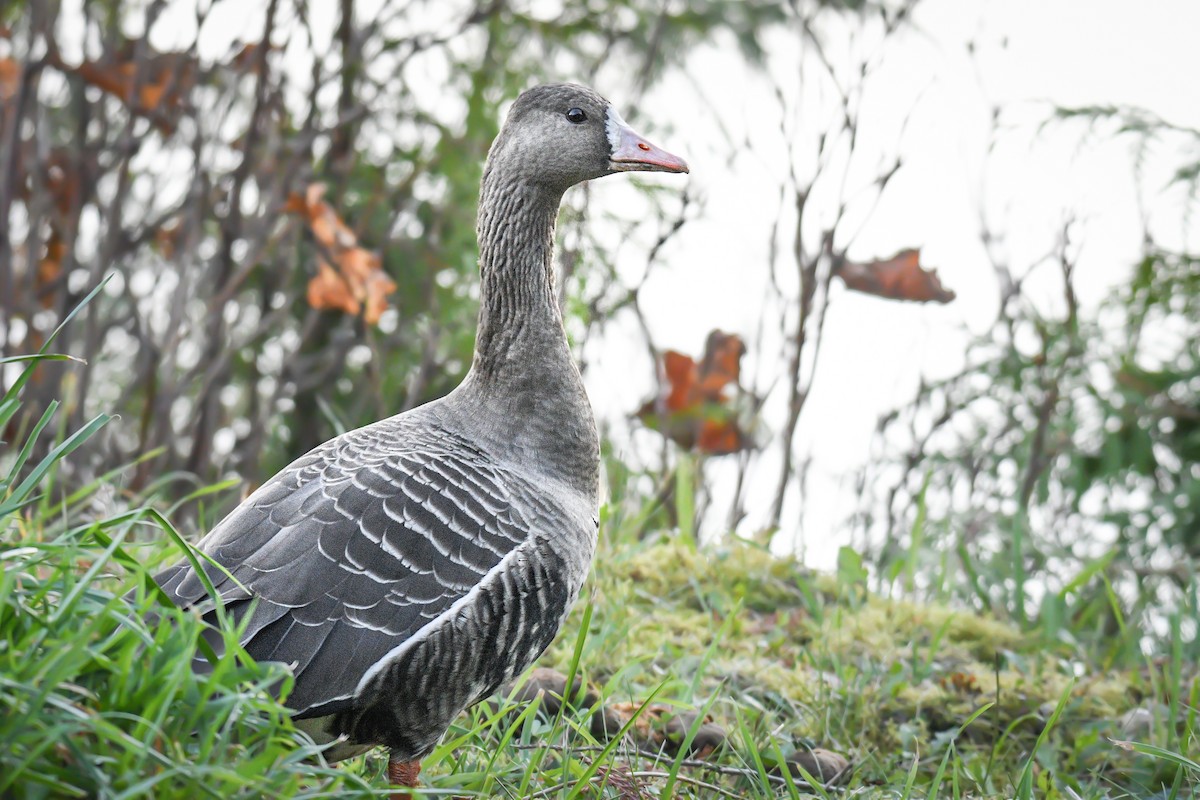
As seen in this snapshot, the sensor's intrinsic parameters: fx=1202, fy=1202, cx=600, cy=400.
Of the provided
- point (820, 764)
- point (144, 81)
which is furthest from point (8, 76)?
point (820, 764)

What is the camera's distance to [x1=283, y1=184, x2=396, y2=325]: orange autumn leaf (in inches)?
193

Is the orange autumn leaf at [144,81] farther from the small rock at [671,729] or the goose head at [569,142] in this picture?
the small rock at [671,729]

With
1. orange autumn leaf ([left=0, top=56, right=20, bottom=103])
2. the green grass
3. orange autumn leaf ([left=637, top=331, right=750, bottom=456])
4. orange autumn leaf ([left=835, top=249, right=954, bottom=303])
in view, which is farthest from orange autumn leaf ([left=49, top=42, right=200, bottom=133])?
orange autumn leaf ([left=835, top=249, right=954, bottom=303])

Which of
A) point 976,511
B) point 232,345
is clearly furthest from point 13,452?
point 976,511

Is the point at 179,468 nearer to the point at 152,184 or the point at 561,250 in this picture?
the point at 152,184

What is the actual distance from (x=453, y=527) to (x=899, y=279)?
109 inches

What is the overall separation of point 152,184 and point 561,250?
2.15m

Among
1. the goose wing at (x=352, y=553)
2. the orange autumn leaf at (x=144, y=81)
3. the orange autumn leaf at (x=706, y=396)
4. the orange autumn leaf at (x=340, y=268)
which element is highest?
the orange autumn leaf at (x=144, y=81)

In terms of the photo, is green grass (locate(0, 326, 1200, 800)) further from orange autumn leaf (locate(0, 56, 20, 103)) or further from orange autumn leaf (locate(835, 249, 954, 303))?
orange autumn leaf (locate(0, 56, 20, 103))

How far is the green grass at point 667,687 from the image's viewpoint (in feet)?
6.52

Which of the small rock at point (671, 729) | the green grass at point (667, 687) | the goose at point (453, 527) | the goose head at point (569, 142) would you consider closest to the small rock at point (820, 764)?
the green grass at point (667, 687)

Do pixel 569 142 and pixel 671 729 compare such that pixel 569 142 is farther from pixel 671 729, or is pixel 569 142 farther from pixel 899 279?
pixel 899 279

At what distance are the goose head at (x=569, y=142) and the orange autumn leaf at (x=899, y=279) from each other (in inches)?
70.9

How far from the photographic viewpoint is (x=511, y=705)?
306 centimetres
